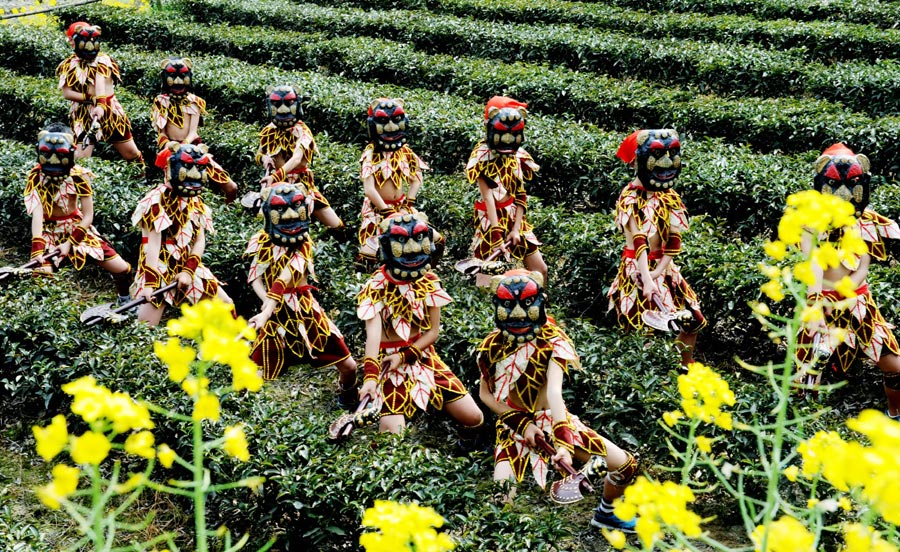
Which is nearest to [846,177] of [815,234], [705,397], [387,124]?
A: [387,124]

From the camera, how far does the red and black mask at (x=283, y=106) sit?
298 inches

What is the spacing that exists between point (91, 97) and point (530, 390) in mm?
6946

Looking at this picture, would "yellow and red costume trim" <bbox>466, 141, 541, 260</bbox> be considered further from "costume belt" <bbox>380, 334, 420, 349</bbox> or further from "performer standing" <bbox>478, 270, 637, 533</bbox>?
"performer standing" <bbox>478, 270, 637, 533</bbox>

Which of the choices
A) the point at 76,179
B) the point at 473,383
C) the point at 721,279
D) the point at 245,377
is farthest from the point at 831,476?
the point at 76,179

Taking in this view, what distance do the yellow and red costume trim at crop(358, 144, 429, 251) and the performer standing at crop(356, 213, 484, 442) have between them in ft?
6.80

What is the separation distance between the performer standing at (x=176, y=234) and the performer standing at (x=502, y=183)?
1909mm

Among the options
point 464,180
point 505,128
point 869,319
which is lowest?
point 464,180

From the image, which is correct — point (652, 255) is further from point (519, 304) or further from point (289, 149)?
point (289, 149)

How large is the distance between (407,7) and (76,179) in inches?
436

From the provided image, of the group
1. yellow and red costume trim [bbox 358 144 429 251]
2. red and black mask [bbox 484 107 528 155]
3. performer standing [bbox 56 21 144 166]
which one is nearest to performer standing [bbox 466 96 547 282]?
red and black mask [bbox 484 107 528 155]

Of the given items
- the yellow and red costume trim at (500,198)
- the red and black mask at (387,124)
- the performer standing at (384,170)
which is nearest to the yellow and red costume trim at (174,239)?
the performer standing at (384,170)

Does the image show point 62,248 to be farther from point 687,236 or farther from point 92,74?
point 687,236

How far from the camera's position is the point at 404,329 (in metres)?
4.76

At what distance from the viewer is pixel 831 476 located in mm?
1305
